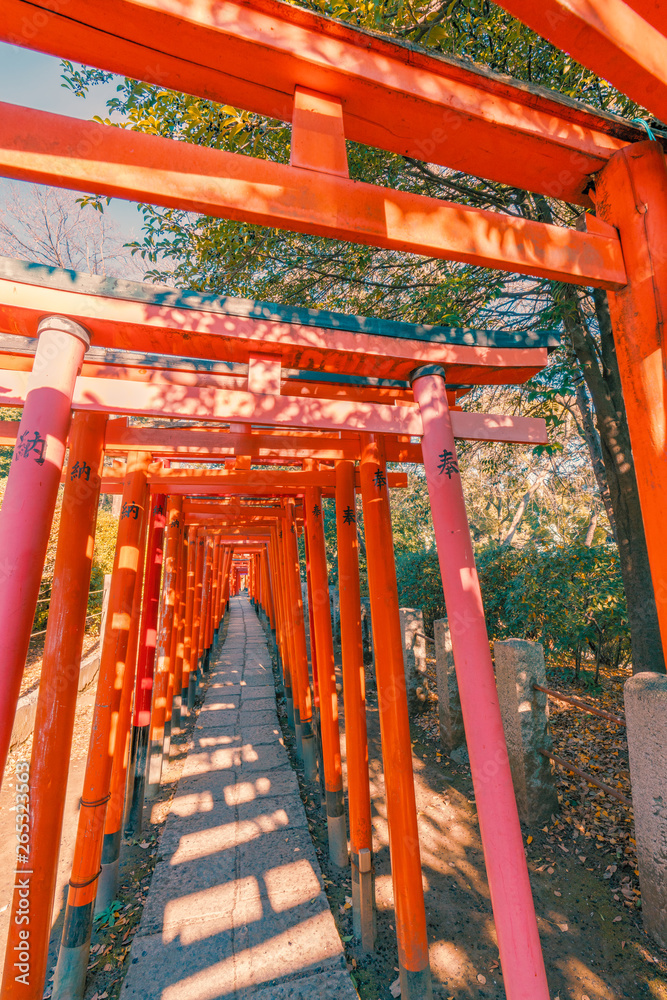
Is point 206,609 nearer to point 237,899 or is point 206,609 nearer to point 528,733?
point 237,899

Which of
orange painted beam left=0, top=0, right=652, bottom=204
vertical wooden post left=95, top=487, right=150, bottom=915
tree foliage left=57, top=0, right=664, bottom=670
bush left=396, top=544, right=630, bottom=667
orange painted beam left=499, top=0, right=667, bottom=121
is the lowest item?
vertical wooden post left=95, top=487, right=150, bottom=915

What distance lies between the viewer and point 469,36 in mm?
4168

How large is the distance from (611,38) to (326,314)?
55.5 inches

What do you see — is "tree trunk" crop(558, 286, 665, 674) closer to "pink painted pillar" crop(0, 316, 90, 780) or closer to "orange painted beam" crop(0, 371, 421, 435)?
"orange painted beam" crop(0, 371, 421, 435)

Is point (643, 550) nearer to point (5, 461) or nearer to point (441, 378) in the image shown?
point (441, 378)

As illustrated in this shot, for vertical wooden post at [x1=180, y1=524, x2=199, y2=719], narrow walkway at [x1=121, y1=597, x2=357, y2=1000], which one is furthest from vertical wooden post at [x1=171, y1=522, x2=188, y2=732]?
narrow walkway at [x1=121, y1=597, x2=357, y2=1000]

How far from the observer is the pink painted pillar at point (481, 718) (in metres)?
1.64

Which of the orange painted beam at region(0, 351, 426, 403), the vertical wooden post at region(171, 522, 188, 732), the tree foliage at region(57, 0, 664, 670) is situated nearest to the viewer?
the orange painted beam at region(0, 351, 426, 403)

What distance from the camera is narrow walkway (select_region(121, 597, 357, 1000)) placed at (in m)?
2.90

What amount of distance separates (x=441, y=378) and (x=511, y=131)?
1.07 meters

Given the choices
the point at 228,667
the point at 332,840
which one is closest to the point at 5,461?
the point at 228,667

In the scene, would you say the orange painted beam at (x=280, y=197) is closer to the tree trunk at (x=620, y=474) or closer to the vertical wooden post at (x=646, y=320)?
the vertical wooden post at (x=646, y=320)

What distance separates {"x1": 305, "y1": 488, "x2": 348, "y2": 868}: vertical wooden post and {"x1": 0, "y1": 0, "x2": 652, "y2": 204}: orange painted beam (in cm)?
395

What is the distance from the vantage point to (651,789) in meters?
2.91
